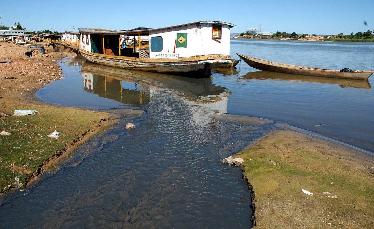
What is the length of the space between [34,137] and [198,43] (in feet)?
55.7

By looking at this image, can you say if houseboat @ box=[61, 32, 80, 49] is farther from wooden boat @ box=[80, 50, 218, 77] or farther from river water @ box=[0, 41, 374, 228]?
river water @ box=[0, 41, 374, 228]

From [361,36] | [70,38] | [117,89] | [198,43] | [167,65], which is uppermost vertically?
[361,36]

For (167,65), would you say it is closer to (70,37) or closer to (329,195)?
(329,195)

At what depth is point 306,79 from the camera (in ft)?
97.1

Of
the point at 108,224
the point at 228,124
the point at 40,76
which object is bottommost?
the point at 108,224

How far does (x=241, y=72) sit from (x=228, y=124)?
20.2 m

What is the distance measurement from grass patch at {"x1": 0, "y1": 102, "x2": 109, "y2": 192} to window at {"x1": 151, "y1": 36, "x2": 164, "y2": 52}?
13.8 metres

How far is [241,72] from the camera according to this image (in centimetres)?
3397

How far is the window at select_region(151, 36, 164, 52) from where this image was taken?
27.8m

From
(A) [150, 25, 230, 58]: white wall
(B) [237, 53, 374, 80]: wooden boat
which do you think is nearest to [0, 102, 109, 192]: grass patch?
(A) [150, 25, 230, 58]: white wall

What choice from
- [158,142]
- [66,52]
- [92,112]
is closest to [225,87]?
[92,112]

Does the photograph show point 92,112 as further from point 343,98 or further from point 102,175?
point 343,98

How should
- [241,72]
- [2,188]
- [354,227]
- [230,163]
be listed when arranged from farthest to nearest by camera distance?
1. [241,72]
2. [230,163]
3. [2,188]
4. [354,227]

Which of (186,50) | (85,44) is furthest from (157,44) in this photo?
(85,44)
